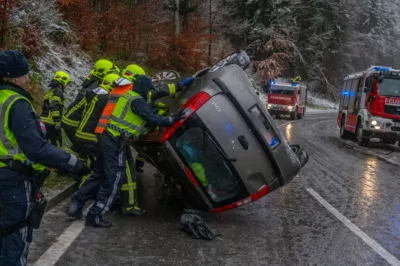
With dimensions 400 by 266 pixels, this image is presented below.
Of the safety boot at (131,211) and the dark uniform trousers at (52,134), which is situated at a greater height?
the dark uniform trousers at (52,134)

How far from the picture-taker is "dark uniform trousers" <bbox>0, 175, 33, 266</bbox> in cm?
362

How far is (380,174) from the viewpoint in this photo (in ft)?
37.3

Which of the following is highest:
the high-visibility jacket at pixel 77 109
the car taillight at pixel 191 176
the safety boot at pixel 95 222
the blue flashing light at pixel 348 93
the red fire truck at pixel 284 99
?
the high-visibility jacket at pixel 77 109

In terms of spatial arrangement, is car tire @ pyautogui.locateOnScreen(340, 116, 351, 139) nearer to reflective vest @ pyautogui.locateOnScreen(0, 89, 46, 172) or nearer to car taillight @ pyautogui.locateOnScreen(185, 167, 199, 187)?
car taillight @ pyautogui.locateOnScreen(185, 167, 199, 187)

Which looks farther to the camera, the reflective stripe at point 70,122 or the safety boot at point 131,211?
the reflective stripe at point 70,122

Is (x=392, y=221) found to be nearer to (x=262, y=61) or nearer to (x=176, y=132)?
(x=176, y=132)

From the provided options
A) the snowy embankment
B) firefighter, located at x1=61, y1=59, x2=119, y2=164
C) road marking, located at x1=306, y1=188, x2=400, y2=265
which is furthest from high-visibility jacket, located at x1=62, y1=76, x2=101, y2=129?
the snowy embankment

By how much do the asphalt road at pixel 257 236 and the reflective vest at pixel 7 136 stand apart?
1.52m

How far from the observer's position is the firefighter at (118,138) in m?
5.98

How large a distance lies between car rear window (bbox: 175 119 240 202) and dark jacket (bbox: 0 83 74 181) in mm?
2550

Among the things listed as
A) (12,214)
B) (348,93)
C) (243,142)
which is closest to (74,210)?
(243,142)

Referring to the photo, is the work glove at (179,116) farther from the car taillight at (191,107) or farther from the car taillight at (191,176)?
the car taillight at (191,176)

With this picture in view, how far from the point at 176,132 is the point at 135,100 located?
1.99 ft

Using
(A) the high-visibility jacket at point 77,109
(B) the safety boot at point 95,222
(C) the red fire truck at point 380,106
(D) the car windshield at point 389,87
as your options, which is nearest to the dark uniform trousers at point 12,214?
(B) the safety boot at point 95,222
